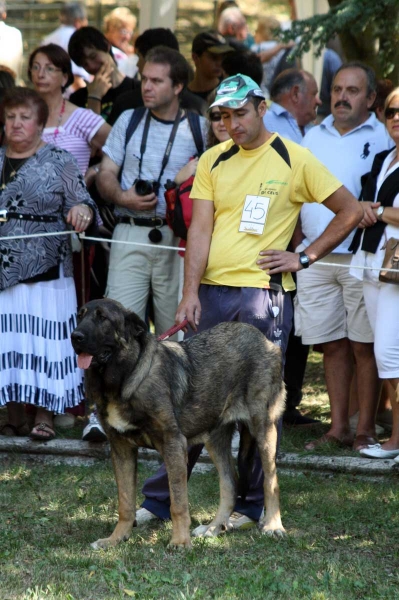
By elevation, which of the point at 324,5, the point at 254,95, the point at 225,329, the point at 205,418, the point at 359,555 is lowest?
the point at 359,555

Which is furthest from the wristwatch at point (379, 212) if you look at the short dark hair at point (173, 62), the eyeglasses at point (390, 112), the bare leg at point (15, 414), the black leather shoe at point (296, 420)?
the bare leg at point (15, 414)

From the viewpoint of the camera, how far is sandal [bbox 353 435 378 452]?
7.48 m

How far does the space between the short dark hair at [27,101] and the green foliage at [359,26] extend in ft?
7.00

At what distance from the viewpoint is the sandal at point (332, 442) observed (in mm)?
7648

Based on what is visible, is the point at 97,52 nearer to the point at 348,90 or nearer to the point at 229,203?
the point at 348,90

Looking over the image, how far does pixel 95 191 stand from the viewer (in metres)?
8.95

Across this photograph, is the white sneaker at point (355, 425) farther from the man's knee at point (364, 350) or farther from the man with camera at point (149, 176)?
the man with camera at point (149, 176)

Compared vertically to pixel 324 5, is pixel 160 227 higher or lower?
lower

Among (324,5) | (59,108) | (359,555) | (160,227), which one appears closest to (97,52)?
(59,108)

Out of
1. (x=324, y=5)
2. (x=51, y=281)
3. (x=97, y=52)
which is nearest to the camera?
(x=51, y=281)

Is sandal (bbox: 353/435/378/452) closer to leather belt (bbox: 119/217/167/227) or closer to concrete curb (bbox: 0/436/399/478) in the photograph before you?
concrete curb (bbox: 0/436/399/478)

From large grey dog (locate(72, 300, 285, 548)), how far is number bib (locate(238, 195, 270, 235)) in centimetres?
56

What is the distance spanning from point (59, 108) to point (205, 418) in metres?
3.87

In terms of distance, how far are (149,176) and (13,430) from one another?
228cm
